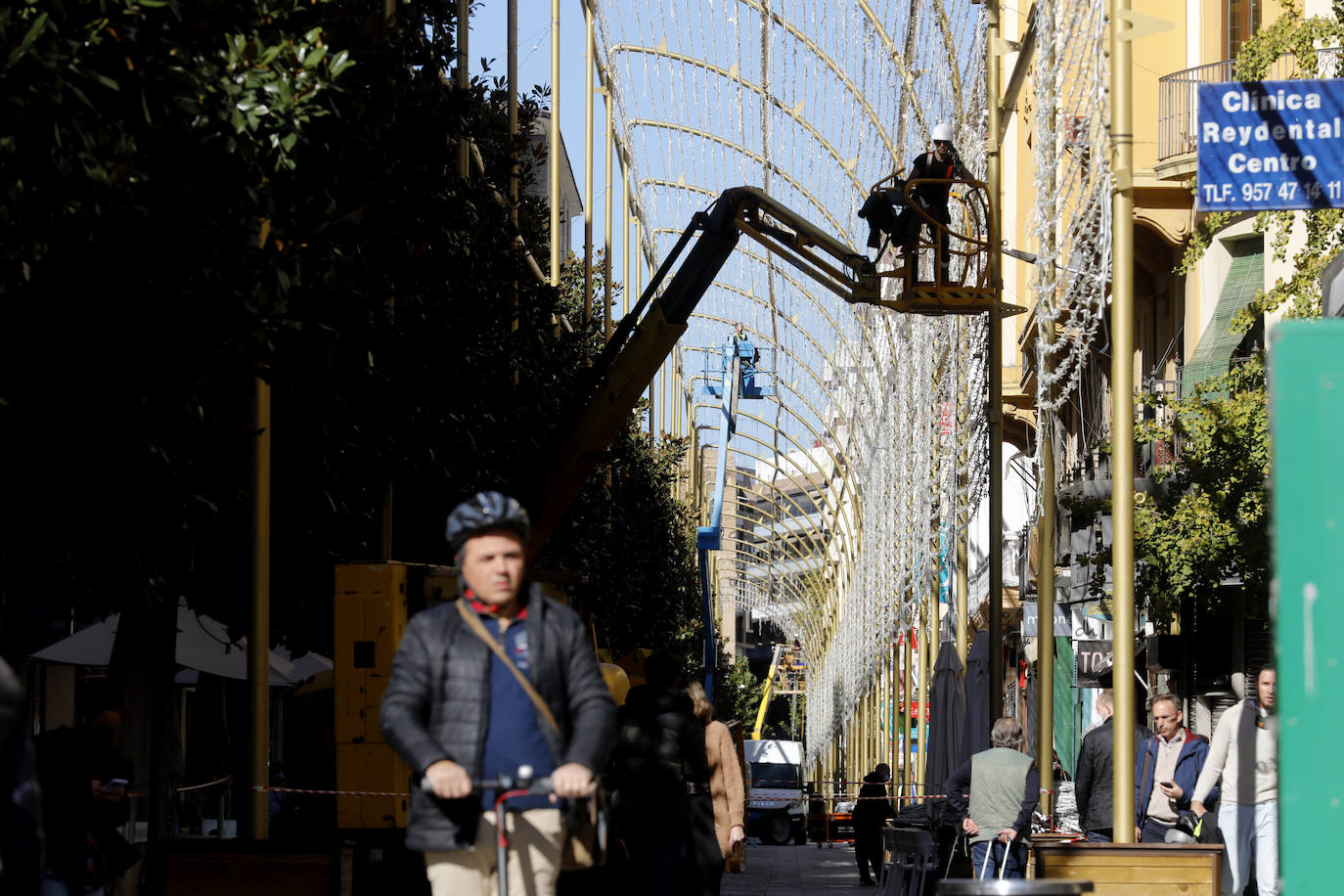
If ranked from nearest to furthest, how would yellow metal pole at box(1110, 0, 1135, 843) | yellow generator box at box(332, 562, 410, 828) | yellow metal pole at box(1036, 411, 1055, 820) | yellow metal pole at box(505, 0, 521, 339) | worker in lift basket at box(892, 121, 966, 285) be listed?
yellow metal pole at box(1110, 0, 1135, 843), yellow generator box at box(332, 562, 410, 828), yellow metal pole at box(1036, 411, 1055, 820), worker in lift basket at box(892, 121, 966, 285), yellow metal pole at box(505, 0, 521, 339)

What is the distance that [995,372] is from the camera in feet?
65.4

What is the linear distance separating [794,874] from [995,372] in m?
11.8

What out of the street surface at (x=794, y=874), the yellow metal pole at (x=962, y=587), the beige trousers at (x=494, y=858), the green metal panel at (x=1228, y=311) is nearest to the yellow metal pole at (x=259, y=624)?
the beige trousers at (x=494, y=858)

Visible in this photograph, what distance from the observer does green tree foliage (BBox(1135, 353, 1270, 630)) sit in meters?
20.6

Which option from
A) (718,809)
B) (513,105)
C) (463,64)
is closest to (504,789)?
(718,809)

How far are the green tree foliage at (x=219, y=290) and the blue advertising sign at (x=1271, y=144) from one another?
4.61 meters

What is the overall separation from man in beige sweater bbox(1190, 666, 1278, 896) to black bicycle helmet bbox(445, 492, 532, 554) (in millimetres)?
7386

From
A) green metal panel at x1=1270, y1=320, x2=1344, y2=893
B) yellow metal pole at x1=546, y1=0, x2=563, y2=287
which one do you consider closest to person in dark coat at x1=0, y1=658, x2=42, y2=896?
green metal panel at x1=1270, y1=320, x2=1344, y2=893

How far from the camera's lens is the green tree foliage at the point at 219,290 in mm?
9305

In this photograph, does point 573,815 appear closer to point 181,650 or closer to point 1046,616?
point 1046,616

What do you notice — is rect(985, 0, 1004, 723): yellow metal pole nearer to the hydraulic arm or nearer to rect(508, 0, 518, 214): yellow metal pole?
the hydraulic arm

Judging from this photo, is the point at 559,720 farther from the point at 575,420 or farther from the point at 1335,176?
the point at 575,420

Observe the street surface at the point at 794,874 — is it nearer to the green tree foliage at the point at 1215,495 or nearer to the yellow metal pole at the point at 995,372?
the yellow metal pole at the point at 995,372

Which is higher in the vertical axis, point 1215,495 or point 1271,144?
point 1271,144
